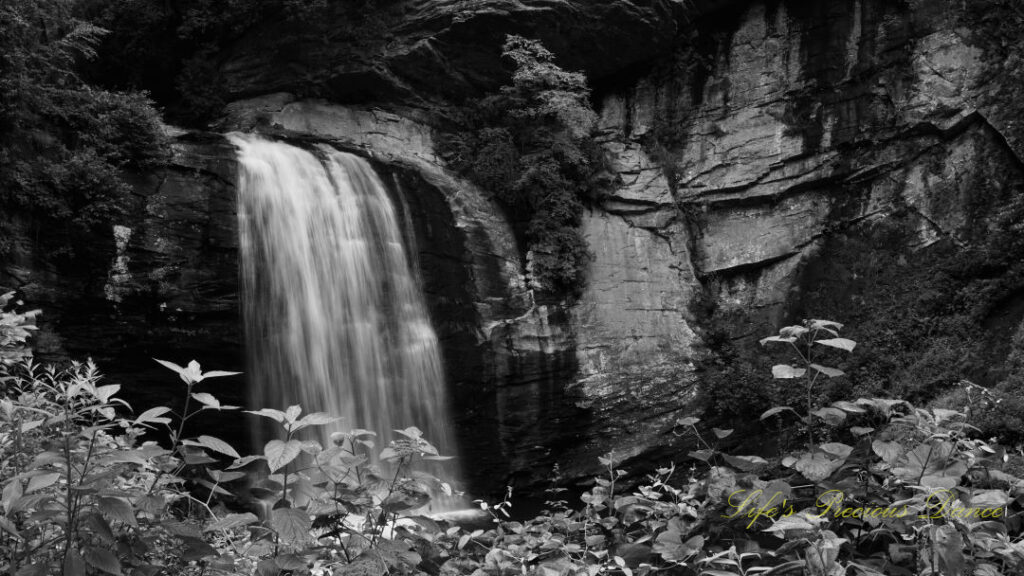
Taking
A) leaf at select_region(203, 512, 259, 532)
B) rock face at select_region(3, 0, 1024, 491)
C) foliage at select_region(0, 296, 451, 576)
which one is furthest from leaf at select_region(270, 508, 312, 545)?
rock face at select_region(3, 0, 1024, 491)

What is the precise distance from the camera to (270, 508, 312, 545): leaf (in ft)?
5.16

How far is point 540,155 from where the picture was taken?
11.7 meters

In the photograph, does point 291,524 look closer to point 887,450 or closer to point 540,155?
point 887,450

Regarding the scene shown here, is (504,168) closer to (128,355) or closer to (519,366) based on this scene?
(519,366)

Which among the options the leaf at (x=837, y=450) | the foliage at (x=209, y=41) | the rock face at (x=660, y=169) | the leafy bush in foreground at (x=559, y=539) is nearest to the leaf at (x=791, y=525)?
the leafy bush in foreground at (x=559, y=539)

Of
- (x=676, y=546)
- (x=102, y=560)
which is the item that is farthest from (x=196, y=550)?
(x=676, y=546)

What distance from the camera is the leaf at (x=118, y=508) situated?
1483 mm

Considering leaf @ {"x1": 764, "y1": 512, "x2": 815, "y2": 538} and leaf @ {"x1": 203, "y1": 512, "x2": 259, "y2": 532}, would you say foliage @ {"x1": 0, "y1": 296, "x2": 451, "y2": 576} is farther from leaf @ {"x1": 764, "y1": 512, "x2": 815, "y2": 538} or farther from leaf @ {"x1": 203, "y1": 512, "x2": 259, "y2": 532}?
leaf @ {"x1": 764, "y1": 512, "x2": 815, "y2": 538}

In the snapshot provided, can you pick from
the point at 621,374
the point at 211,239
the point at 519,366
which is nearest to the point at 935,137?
the point at 621,374

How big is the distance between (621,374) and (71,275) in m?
7.78

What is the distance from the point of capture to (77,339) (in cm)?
750

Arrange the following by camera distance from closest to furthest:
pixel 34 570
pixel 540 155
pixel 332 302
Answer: pixel 34 570
pixel 332 302
pixel 540 155

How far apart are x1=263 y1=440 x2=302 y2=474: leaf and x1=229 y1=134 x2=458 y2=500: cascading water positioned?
22.7 ft

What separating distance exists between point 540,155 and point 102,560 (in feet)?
35.1
